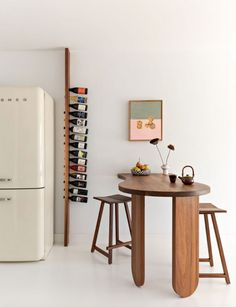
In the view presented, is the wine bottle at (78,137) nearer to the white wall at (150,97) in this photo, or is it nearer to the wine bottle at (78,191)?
the white wall at (150,97)

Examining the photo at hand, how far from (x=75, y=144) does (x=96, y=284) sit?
68.5 inches

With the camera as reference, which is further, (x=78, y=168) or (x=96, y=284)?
(x=78, y=168)

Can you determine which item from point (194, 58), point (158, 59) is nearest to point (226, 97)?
point (194, 58)

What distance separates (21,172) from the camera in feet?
9.78

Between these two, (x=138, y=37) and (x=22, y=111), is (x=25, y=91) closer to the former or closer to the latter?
(x=22, y=111)

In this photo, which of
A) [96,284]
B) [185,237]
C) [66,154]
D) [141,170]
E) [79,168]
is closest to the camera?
[185,237]

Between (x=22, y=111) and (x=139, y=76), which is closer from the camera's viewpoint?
(x=22, y=111)

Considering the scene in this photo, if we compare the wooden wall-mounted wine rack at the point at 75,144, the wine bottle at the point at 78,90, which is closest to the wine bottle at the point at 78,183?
the wooden wall-mounted wine rack at the point at 75,144

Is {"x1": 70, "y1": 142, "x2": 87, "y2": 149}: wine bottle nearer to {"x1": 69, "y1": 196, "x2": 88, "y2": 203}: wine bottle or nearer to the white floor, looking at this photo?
{"x1": 69, "y1": 196, "x2": 88, "y2": 203}: wine bottle

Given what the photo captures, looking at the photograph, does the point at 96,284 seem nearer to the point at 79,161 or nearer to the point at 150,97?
the point at 79,161

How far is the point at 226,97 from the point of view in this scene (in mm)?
3723

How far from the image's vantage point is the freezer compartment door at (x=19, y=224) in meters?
2.99

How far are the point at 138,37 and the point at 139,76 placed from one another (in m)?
0.54

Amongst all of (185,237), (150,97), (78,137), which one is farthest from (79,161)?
(185,237)
